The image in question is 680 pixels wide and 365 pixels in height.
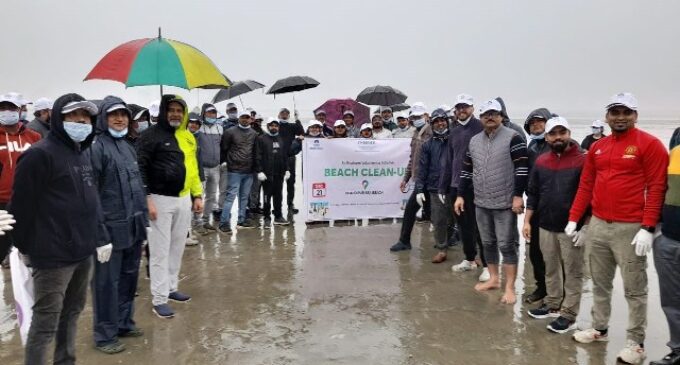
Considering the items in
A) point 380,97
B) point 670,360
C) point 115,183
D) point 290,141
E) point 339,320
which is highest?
point 380,97

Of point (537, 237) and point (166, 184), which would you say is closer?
point (166, 184)

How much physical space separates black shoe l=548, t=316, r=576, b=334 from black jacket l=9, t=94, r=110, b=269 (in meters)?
3.71

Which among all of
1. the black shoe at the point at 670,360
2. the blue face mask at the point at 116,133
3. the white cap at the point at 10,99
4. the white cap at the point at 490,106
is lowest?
the black shoe at the point at 670,360

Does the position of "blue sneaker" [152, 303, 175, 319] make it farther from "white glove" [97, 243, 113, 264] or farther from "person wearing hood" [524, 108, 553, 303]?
"person wearing hood" [524, 108, 553, 303]

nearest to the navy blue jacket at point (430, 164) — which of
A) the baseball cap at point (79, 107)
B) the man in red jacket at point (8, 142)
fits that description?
the baseball cap at point (79, 107)

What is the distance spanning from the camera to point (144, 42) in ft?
17.6

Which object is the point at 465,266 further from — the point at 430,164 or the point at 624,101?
the point at 624,101

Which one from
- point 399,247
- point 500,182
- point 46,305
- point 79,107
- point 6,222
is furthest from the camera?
point 399,247

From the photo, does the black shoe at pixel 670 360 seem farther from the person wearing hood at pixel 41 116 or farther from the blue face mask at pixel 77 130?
the person wearing hood at pixel 41 116

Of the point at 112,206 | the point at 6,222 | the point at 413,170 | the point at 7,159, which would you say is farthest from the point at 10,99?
the point at 413,170

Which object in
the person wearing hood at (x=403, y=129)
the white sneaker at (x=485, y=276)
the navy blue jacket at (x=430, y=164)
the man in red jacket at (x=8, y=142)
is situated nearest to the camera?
the man in red jacket at (x=8, y=142)

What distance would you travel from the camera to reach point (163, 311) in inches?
182

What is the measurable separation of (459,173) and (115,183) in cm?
382

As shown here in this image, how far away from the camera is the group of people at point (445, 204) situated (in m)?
3.06
